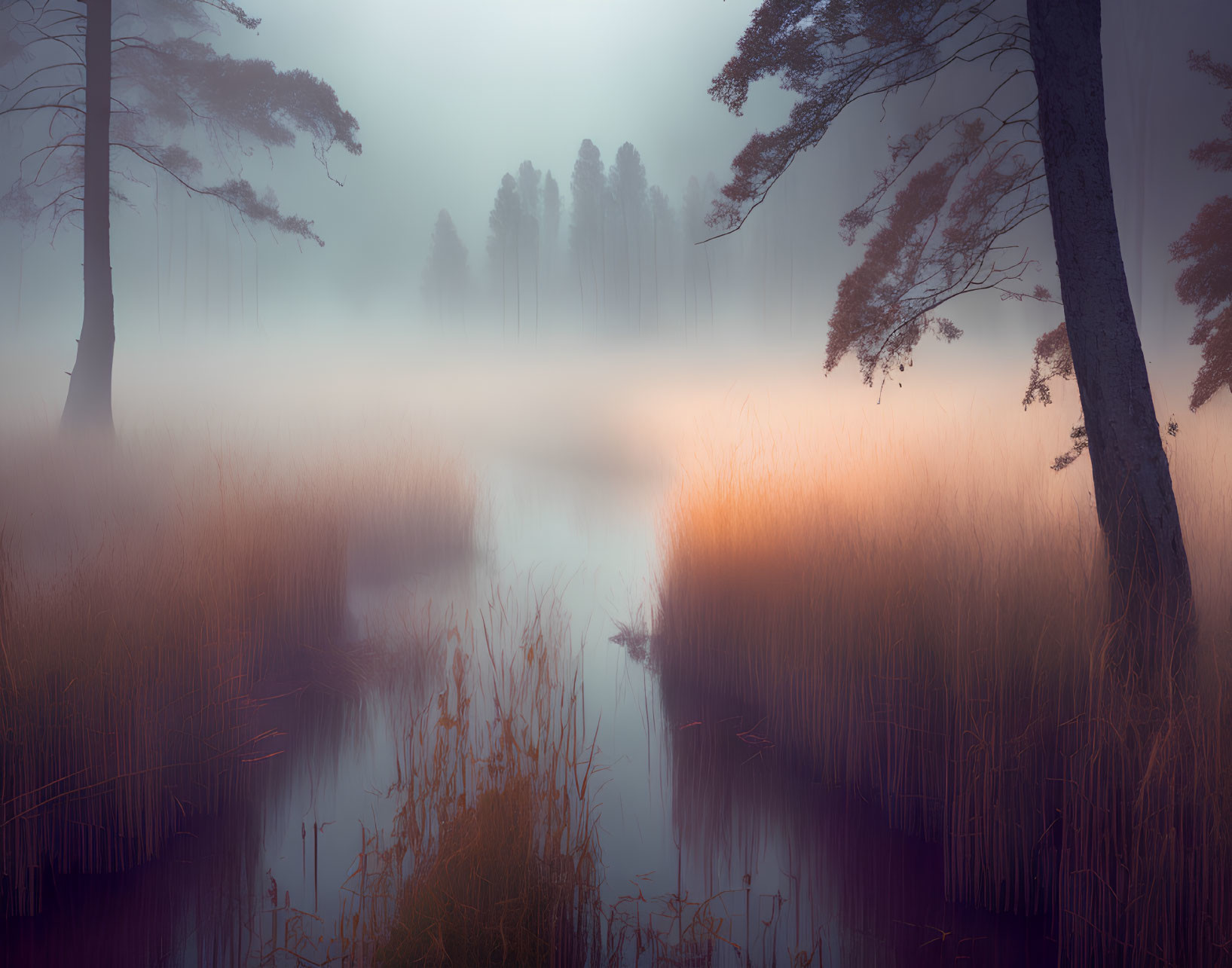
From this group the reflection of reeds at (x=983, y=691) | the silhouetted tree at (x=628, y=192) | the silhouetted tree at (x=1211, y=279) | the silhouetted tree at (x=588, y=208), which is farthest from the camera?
the silhouetted tree at (x=628, y=192)

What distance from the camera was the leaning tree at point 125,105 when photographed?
6.79 metres

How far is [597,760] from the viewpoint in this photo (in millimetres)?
3072

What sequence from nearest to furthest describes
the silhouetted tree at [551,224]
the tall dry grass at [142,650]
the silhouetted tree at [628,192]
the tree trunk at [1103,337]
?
the tall dry grass at [142,650], the tree trunk at [1103,337], the silhouetted tree at [628,192], the silhouetted tree at [551,224]

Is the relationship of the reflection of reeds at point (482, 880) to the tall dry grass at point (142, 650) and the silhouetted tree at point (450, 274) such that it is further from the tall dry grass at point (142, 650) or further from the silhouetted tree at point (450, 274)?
the silhouetted tree at point (450, 274)

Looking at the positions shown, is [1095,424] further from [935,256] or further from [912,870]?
[912,870]

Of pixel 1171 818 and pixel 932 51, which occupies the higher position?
pixel 932 51

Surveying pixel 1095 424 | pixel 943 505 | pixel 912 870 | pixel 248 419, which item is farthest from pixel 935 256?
pixel 248 419

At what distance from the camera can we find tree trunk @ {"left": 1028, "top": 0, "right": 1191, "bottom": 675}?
268cm

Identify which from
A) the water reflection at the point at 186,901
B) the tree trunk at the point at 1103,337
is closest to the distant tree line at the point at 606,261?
the tree trunk at the point at 1103,337

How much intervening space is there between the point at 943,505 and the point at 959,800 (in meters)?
2.88

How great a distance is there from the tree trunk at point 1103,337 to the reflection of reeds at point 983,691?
0.92 feet

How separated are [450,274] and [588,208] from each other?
805cm

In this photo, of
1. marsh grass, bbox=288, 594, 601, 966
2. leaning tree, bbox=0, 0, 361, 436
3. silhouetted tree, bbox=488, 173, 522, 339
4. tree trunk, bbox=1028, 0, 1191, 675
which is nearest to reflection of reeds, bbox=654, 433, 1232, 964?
tree trunk, bbox=1028, 0, 1191, 675

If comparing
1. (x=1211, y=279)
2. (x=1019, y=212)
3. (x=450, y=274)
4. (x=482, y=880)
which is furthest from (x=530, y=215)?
(x=482, y=880)
